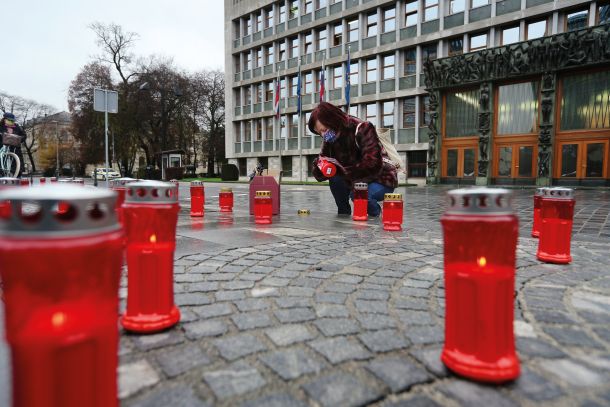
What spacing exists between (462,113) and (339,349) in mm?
26555

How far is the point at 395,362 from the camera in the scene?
179 cm

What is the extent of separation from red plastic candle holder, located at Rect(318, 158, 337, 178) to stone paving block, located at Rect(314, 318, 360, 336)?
199 inches

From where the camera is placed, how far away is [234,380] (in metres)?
1.63

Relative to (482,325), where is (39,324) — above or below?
above

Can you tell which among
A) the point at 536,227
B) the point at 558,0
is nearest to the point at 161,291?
the point at 536,227

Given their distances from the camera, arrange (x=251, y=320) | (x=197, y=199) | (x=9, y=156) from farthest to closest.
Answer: (x=9, y=156) < (x=197, y=199) < (x=251, y=320)

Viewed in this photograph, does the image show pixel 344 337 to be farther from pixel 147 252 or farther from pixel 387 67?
pixel 387 67

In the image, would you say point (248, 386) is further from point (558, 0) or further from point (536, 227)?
point (558, 0)

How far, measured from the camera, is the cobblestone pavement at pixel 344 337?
1.55 metres

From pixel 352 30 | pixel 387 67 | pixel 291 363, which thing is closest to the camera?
pixel 291 363

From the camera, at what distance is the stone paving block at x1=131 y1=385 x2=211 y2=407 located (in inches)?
57.7

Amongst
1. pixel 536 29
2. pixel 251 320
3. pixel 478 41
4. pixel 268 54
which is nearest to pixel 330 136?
pixel 251 320

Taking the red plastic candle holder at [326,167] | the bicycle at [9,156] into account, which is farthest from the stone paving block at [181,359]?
the bicycle at [9,156]

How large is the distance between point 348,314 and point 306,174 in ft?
111
